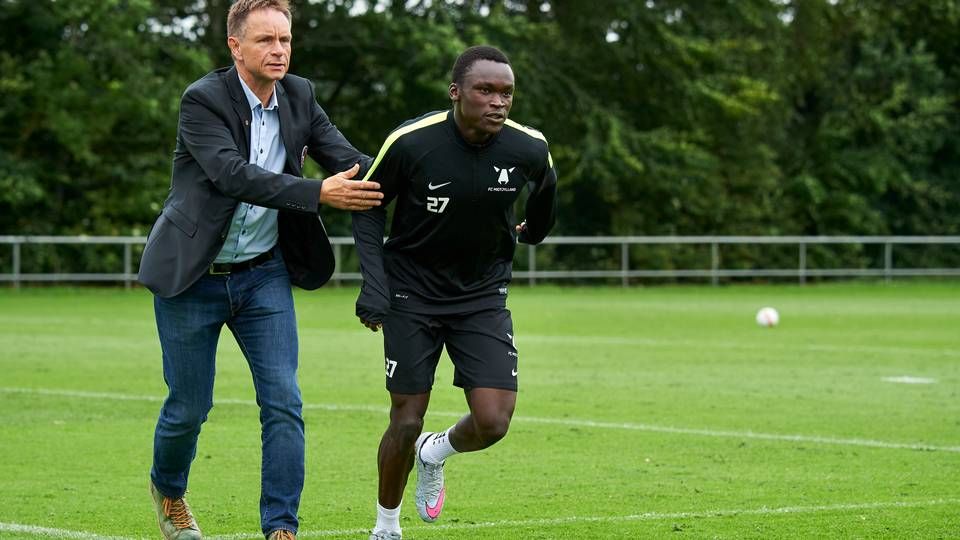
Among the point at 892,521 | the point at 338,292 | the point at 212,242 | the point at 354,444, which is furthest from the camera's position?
→ the point at 338,292

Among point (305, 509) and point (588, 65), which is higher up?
point (588, 65)

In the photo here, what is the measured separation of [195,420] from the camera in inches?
264

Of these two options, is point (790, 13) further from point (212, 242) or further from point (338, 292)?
point (212, 242)

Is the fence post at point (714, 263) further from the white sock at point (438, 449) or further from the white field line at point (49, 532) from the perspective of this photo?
the white field line at point (49, 532)

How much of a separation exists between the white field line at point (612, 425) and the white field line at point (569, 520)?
2398 mm

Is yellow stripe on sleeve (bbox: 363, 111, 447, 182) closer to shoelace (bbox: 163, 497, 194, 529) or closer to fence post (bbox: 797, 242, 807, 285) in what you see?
shoelace (bbox: 163, 497, 194, 529)

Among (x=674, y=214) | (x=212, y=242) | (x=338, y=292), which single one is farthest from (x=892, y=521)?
(x=674, y=214)

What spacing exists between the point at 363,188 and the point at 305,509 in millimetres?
2142

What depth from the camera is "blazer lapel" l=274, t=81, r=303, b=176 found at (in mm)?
6615

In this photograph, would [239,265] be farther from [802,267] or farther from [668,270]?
[802,267]

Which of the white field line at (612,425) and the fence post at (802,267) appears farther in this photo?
the fence post at (802,267)

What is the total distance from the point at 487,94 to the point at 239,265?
1.22 meters

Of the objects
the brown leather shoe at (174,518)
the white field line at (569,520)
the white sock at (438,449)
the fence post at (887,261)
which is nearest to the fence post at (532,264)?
the fence post at (887,261)

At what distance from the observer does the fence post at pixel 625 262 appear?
3656 cm
